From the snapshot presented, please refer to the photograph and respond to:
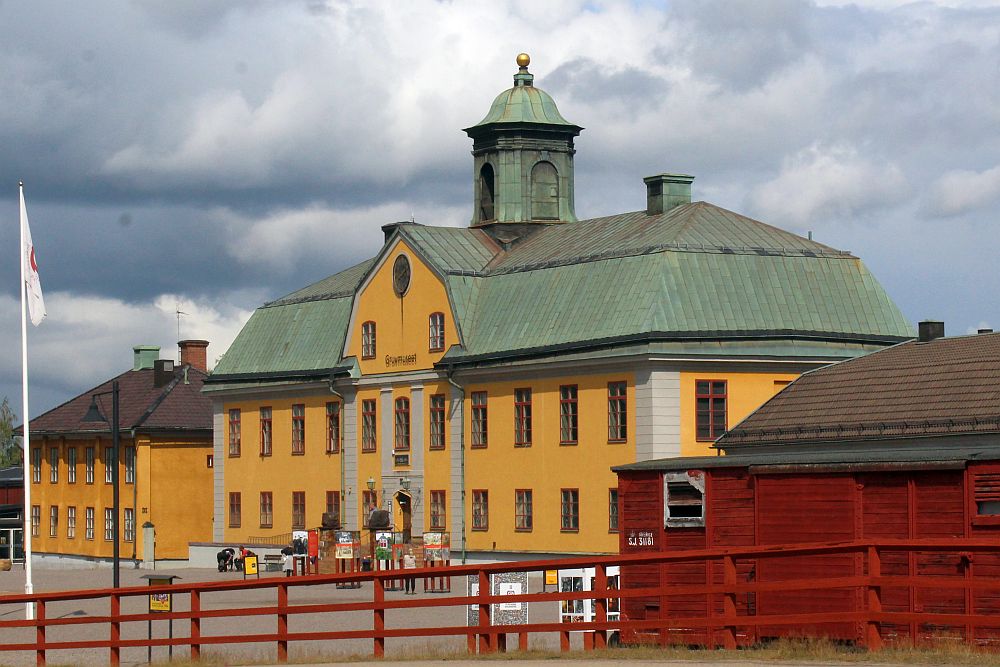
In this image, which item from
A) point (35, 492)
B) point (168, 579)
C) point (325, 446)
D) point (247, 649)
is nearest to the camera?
point (168, 579)

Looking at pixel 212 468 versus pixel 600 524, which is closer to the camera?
pixel 600 524

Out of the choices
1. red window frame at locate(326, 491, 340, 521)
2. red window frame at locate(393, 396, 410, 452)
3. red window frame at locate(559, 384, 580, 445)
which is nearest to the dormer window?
red window frame at locate(393, 396, 410, 452)

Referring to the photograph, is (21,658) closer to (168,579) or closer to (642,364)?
(168,579)

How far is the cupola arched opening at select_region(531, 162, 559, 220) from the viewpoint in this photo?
224 ft

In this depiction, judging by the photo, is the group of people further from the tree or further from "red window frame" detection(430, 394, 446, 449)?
the tree

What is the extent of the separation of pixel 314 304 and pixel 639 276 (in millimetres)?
19566

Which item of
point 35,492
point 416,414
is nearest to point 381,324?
point 416,414

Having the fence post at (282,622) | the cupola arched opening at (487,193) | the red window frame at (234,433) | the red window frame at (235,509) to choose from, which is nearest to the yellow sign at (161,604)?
the fence post at (282,622)

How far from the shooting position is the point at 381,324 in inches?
2581

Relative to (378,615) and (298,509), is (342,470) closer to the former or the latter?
(298,509)

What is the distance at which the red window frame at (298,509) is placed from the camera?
69562 millimetres

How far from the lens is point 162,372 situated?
84.5 m

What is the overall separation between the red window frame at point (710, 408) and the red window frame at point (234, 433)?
81.9ft

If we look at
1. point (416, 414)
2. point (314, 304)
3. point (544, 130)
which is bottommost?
point (416, 414)
